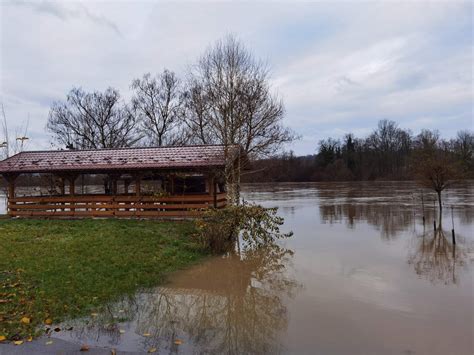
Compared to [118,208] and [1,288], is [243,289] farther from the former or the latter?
[118,208]

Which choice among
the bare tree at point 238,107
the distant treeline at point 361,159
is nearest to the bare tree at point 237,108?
the bare tree at point 238,107

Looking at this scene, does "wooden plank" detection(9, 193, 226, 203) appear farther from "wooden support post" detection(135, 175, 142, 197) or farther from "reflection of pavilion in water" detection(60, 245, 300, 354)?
"reflection of pavilion in water" detection(60, 245, 300, 354)

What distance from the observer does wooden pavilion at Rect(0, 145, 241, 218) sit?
16453 mm

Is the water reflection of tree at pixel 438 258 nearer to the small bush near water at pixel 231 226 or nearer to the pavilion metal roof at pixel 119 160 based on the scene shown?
the small bush near water at pixel 231 226

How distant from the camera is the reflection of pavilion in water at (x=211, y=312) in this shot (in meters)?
5.05

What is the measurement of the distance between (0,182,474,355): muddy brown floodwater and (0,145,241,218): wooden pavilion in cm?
592

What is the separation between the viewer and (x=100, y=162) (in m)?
17.9

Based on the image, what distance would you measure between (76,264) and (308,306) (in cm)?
505

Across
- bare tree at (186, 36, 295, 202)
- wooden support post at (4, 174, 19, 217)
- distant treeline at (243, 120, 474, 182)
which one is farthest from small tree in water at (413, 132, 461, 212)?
distant treeline at (243, 120, 474, 182)

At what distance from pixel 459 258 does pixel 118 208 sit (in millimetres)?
13080

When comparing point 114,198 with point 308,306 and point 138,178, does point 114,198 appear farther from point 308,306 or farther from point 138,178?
point 308,306

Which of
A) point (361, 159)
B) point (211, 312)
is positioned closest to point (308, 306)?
point (211, 312)

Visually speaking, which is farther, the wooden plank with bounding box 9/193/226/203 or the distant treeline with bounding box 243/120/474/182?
the distant treeline with bounding box 243/120/474/182

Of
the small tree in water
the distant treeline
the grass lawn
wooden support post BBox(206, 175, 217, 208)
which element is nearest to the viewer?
the grass lawn
